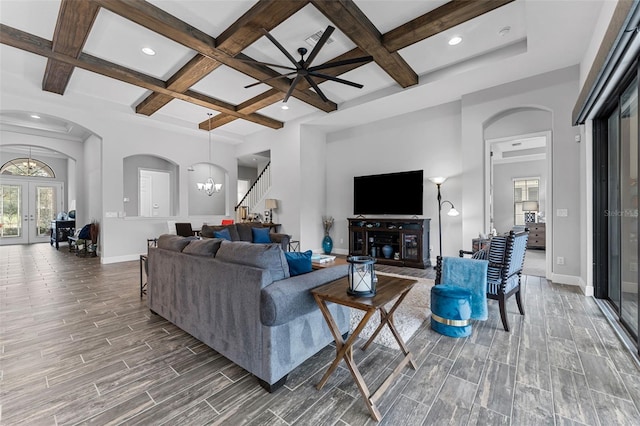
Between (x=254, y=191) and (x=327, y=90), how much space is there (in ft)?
14.3

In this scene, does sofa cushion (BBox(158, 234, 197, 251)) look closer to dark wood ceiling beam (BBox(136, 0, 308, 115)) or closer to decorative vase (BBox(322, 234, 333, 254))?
dark wood ceiling beam (BBox(136, 0, 308, 115))

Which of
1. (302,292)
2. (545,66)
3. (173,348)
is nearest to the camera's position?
(302,292)

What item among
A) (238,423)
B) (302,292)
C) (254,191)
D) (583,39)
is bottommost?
(238,423)

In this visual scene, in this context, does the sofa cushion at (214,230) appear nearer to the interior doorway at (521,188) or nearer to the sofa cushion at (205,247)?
the sofa cushion at (205,247)

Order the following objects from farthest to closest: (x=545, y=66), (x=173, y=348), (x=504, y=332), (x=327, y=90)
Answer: (x=327, y=90)
(x=545, y=66)
(x=504, y=332)
(x=173, y=348)

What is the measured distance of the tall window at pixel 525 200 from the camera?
330 inches

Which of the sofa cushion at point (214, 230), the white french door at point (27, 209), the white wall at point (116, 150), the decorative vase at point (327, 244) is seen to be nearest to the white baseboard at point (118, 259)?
the white wall at point (116, 150)

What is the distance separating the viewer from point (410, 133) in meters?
6.09

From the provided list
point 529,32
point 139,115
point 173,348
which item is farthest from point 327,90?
point 173,348

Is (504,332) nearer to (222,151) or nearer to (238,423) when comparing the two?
(238,423)

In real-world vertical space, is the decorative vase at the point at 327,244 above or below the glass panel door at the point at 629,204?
below

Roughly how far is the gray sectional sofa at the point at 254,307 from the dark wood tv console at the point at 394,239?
353 centimetres

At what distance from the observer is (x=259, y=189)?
8.52 meters

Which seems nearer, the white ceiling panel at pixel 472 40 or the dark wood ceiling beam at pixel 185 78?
the white ceiling panel at pixel 472 40
